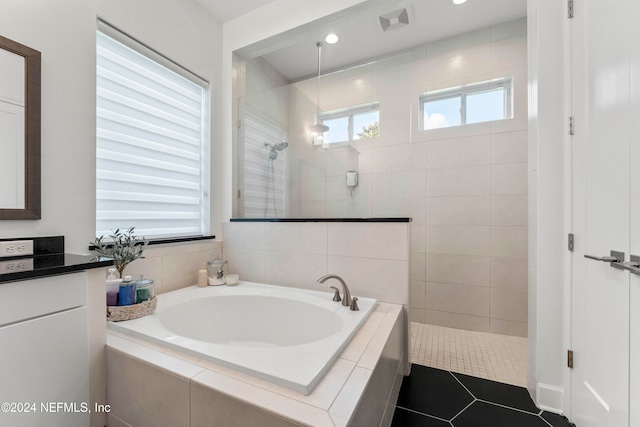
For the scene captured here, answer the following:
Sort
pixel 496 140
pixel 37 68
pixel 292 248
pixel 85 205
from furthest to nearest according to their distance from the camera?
pixel 496 140, pixel 292 248, pixel 85 205, pixel 37 68

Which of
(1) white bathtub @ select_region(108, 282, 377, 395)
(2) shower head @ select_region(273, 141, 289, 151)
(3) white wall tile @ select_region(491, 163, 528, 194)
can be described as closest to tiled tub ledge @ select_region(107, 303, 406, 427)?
(1) white bathtub @ select_region(108, 282, 377, 395)

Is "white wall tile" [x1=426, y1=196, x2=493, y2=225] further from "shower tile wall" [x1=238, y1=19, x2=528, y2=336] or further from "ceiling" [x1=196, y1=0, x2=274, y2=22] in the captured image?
"ceiling" [x1=196, y1=0, x2=274, y2=22]

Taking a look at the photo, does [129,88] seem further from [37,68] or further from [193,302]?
[193,302]

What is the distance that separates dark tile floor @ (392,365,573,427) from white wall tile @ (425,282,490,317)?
908 millimetres

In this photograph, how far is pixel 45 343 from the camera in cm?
97

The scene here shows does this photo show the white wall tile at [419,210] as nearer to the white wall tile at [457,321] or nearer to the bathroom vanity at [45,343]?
the white wall tile at [457,321]

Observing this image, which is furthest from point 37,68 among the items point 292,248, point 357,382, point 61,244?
point 357,382

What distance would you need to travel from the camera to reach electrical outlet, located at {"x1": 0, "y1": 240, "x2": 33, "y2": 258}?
45.5 inches

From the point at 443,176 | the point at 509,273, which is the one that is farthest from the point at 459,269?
the point at 443,176

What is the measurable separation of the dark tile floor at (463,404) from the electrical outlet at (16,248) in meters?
1.93

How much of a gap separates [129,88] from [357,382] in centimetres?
213

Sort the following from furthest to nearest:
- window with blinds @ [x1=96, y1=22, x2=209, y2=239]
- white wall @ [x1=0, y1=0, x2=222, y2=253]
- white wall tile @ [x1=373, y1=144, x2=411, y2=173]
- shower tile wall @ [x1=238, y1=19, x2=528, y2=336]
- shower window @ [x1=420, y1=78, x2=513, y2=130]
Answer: shower window @ [x1=420, y1=78, x2=513, y2=130] < shower tile wall @ [x1=238, y1=19, x2=528, y2=336] < white wall tile @ [x1=373, y1=144, x2=411, y2=173] < window with blinds @ [x1=96, y1=22, x2=209, y2=239] < white wall @ [x1=0, y1=0, x2=222, y2=253]

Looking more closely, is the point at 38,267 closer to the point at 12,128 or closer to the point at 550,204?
the point at 12,128

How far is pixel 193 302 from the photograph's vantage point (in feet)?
5.67
